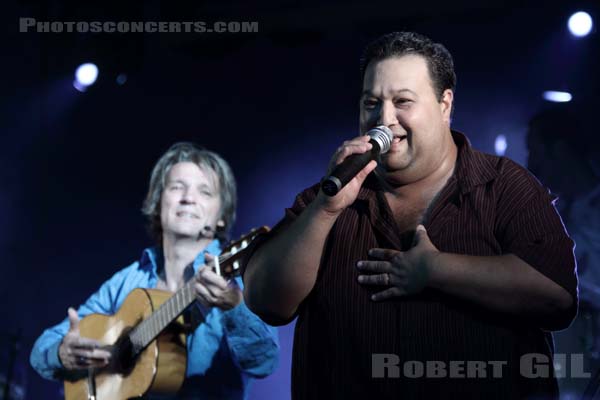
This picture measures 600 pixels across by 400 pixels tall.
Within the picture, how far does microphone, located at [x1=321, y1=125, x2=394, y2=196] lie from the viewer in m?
1.68

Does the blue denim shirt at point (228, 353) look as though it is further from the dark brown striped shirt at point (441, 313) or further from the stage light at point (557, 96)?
the stage light at point (557, 96)

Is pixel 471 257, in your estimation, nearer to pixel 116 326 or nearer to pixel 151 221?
pixel 116 326

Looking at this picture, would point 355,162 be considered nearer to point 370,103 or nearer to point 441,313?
point 370,103

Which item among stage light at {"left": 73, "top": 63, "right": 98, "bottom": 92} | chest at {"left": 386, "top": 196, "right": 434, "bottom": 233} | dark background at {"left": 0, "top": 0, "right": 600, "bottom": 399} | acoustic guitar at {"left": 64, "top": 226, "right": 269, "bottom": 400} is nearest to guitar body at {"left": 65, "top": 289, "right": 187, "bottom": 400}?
acoustic guitar at {"left": 64, "top": 226, "right": 269, "bottom": 400}

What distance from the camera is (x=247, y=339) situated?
303cm

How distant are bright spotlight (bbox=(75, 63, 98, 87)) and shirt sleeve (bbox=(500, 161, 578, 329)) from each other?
12.5 feet

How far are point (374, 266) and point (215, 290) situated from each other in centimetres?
130

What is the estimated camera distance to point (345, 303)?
186 cm

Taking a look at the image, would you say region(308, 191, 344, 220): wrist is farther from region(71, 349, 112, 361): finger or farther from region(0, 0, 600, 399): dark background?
region(0, 0, 600, 399): dark background

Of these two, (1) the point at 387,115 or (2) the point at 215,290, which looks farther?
(2) the point at 215,290

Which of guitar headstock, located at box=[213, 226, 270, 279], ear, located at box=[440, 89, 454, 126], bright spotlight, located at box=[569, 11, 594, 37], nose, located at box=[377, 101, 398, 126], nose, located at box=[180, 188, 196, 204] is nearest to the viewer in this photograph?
nose, located at box=[377, 101, 398, 126]

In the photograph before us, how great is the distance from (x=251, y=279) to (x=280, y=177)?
2.33 meters

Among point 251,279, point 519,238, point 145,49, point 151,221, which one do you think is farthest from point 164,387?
point 145,49

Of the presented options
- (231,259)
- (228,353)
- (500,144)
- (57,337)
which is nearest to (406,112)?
(231,259)
